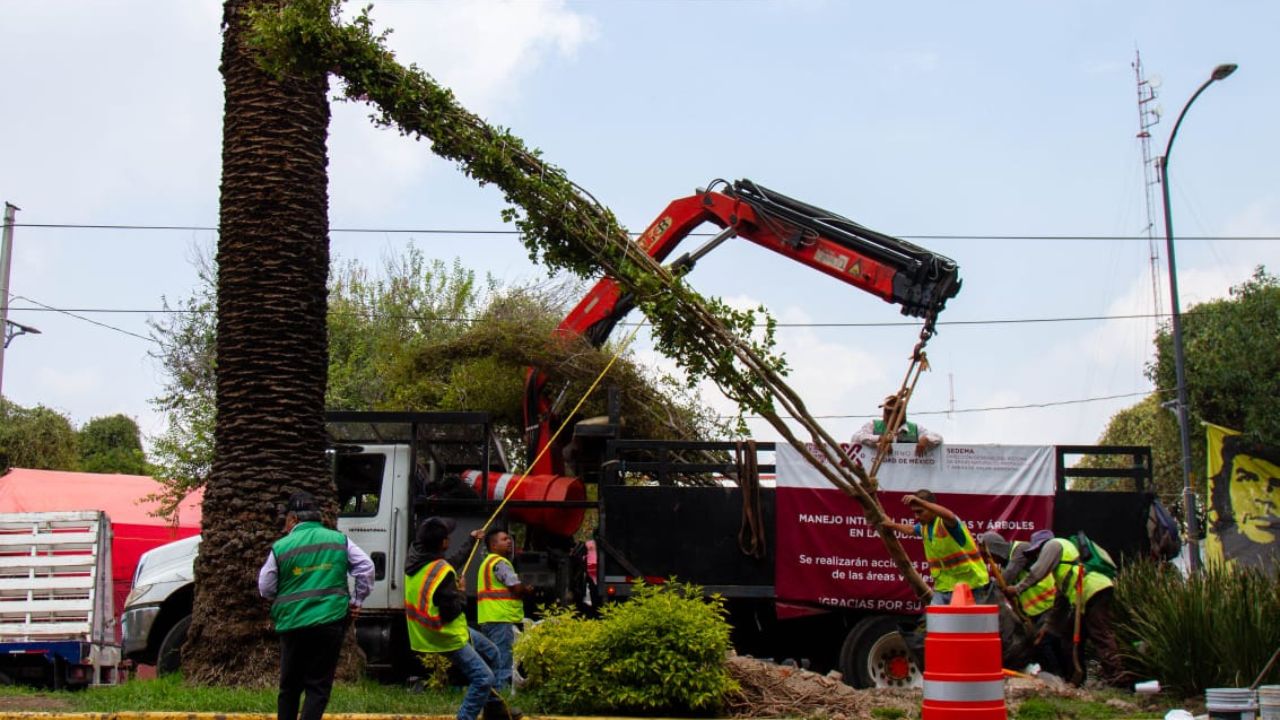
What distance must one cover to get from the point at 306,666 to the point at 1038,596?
6.45m

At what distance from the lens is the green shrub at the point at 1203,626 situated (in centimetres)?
941

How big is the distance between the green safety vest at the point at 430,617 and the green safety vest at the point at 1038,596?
515cm

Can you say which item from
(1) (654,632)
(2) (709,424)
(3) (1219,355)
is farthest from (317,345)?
(3) (1219,355)

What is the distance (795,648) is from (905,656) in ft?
3.70

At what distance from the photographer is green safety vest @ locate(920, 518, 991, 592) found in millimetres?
9852

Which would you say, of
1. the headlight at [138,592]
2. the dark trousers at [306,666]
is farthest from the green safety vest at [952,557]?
the headlight at [138,592]

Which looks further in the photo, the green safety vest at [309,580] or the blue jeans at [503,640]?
the blue jeans at [503,640]

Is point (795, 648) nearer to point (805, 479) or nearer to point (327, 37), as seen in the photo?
point (805, 479)

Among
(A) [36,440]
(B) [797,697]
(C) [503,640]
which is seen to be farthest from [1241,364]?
(A) [36,440]

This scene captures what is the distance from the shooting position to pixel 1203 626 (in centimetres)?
962

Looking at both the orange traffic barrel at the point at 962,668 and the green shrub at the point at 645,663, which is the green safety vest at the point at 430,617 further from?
the orange traffic barrel at the point at 962,668

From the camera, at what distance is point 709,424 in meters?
17.5

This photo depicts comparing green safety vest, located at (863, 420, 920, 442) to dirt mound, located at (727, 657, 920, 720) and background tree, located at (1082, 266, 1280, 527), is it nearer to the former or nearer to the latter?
dirt mound, located at (727, 657, 920, 720)

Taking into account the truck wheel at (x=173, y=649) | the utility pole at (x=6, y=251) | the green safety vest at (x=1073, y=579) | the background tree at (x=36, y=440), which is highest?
the utility pole at (x=6, y=251)
